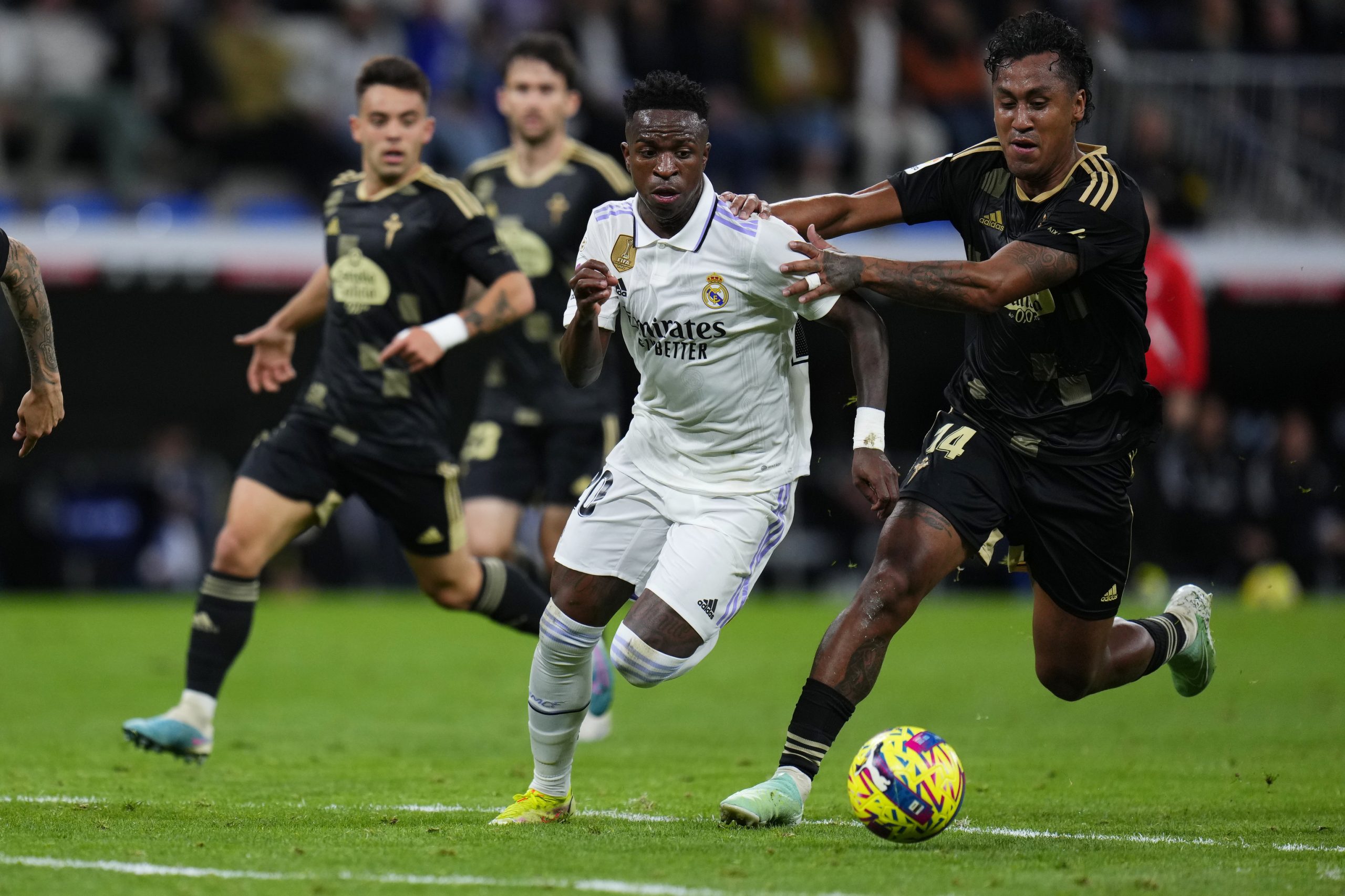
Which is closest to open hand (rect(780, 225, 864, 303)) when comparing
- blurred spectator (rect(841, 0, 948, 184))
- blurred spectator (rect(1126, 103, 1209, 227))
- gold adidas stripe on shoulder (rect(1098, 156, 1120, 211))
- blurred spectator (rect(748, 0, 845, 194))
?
gold adidas stripe on shoulder (rect(1098, 156, 1120, 211))

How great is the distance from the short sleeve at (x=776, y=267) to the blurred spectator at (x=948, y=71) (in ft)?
46.3

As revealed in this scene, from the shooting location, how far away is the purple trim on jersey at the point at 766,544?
603 cm

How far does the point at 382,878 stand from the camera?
4.82 meters

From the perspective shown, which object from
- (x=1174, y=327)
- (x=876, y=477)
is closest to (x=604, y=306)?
(x=876, y=477)

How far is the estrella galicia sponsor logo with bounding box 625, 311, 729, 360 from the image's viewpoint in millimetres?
5945

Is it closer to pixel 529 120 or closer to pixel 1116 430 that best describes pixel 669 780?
pixel 1116 430

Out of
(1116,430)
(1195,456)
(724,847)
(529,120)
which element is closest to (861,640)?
(724,847)

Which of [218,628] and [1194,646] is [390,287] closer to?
[218,628]

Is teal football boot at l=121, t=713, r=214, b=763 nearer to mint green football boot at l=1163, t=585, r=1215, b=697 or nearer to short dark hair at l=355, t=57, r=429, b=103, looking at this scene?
short dark hair at l=355, t=57, r=429, b=103

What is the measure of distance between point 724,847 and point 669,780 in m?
2.08

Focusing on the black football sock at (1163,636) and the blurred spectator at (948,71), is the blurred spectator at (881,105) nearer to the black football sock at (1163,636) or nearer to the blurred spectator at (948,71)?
the blurred spectator at (948,71)

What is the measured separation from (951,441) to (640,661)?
1408mm

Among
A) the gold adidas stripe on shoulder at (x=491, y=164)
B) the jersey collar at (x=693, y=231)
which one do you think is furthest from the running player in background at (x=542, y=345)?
the jersey collar at (x=693, y=231)

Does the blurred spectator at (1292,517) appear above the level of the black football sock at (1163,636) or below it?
below
